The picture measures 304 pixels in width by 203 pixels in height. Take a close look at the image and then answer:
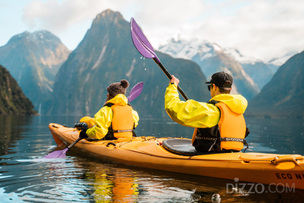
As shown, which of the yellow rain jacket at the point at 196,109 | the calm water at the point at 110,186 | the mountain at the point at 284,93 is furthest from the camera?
the mountain at the point at 284,93

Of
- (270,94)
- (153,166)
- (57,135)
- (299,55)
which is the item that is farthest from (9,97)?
(299,55)

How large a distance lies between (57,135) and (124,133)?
4.69m

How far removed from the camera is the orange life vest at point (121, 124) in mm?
8260

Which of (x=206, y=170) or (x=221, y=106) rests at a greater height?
(x=221, y=106)

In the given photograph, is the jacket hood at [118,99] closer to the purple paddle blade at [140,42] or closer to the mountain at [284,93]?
the purple paddle blade at [140,42]

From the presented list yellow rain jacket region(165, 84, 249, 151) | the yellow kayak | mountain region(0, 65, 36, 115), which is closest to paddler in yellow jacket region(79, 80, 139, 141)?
the yellow kayak

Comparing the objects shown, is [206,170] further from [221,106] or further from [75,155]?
[75,155]

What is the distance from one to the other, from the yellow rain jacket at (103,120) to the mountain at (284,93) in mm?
145368

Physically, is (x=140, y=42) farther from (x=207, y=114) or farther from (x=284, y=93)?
(x=284, y=93)

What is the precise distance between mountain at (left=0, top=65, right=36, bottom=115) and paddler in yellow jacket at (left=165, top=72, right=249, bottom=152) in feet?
329

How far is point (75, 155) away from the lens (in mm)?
9859

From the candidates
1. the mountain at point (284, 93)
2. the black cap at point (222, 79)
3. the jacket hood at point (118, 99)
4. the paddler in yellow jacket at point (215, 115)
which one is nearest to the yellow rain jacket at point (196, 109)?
the paddler in yellow jacket at point (215, 115)

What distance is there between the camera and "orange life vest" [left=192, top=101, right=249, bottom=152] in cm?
536

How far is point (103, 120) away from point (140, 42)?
2.31 meters
